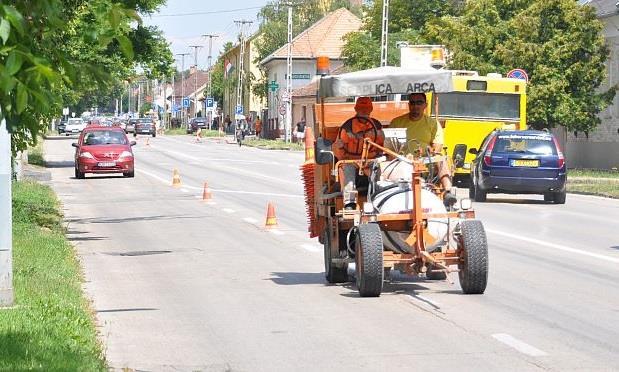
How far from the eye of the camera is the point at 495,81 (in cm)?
3759

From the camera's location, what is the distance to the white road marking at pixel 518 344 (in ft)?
31.7

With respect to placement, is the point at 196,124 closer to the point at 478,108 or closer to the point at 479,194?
the point at 478,108

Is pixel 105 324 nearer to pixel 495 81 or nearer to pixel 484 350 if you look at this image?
pixel 484 350

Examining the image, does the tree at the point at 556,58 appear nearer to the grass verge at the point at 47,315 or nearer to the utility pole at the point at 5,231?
the grass verge at the point at 47,315

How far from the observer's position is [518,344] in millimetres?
10031

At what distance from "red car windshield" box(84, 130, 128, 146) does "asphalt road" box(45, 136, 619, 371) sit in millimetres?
18073

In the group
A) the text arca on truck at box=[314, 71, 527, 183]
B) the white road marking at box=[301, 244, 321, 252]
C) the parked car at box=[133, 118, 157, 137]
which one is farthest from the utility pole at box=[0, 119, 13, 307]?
the parked car at box=[133, 118, 157, 137]

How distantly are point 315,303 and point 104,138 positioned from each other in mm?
31653

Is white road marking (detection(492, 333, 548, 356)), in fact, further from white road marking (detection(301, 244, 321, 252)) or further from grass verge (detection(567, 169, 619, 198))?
grass verge (detection(567, 169, 619, 198))

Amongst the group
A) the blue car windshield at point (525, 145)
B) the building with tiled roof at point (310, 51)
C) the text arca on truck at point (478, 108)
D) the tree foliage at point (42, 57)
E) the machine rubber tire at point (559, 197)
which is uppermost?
the building with tiled roof at point (310, 51)

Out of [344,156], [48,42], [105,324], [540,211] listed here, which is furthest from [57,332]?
[540,211]

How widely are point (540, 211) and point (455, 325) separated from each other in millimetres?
16979

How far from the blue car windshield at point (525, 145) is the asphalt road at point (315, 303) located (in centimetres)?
553

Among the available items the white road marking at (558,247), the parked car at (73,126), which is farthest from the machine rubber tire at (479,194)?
the parked car at (73,126)
